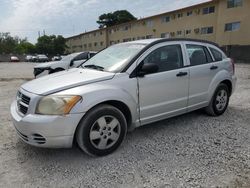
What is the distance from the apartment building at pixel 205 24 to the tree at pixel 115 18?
52.2 feet

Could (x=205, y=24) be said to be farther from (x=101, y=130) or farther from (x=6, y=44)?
(x=6, y=44)

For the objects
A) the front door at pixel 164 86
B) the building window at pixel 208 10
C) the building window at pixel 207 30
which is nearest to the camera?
the front door at pixel 164 86

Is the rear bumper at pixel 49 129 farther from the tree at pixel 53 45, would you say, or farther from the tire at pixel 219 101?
the tree at pixel 53 45

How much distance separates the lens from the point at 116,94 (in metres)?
3.21

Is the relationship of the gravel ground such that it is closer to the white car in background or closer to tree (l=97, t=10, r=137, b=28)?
the white car in background

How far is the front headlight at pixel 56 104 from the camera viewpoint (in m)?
2.85

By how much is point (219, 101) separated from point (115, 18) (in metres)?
59.7

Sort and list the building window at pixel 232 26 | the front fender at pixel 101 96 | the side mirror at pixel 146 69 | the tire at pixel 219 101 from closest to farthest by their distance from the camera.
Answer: the front fender at pixel 101 96
the side mirror at pixel 146 69
the tire at pixel 219 101
the building window at pixel 232 26

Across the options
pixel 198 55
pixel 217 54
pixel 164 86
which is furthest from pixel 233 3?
pixel 164 86

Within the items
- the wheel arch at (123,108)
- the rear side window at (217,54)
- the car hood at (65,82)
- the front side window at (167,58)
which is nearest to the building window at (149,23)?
the rear side window at (217,54)

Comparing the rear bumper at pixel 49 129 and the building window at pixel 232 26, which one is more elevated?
the building window at pixel 232 26

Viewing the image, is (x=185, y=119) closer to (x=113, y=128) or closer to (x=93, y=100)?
(x=113, y=128)

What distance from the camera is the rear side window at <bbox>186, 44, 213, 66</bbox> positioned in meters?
4.30

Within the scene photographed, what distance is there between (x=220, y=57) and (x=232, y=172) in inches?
113
